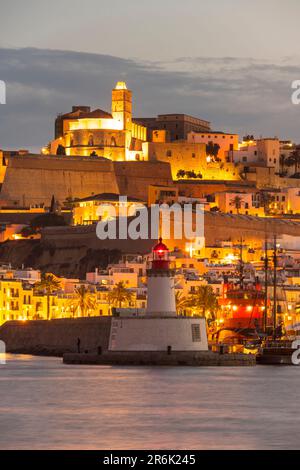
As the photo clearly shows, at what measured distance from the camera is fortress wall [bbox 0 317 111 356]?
58.6 metres

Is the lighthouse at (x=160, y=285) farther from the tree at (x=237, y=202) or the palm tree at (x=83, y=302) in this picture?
the tree at (x=237, y=202)

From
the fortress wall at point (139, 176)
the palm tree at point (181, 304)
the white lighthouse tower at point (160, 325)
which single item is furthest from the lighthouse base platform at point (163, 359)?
the fortress wall at point (139, 176)

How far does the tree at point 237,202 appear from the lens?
104375 mm

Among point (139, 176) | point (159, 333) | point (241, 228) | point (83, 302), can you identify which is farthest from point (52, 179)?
point (159, 333)

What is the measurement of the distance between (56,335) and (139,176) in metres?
46.8

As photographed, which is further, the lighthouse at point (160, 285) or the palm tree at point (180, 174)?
the palm tree at point (180, 174)

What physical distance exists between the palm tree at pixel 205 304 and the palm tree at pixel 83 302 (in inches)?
158

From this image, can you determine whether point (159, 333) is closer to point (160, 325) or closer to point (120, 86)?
point (160, 325)

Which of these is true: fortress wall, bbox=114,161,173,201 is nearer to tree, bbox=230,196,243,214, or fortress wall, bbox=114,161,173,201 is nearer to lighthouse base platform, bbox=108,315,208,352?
tree, bbox=230,196,243,214

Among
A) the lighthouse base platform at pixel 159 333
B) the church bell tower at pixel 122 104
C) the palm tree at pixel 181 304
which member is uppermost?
the church bell tower at pixel 122 104

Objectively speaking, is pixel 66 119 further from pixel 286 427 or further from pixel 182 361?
pixel 286 427

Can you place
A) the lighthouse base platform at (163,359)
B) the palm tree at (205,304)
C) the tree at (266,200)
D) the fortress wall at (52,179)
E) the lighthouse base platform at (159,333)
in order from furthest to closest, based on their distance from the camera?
the fortress wall at (52,179) → the tree at (266,200) → the palm tree at (205,304) → the lighthouse base platform at (163,359) → the lighthouse base platform at (159,333)

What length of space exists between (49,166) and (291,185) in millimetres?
17988

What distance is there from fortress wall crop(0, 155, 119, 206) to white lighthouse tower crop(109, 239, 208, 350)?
181 ft
